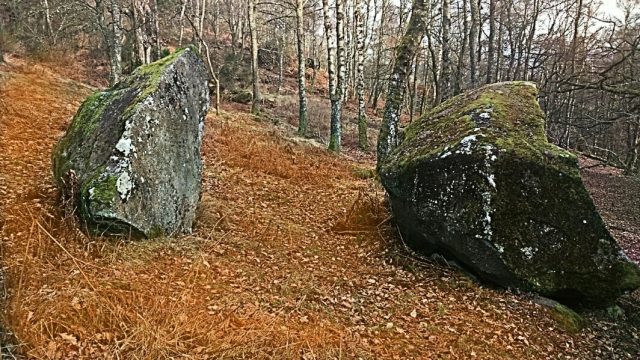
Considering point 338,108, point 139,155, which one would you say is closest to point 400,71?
point 338,108

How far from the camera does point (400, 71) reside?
970 centimetres

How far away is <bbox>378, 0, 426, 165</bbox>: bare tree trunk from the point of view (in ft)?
31.3

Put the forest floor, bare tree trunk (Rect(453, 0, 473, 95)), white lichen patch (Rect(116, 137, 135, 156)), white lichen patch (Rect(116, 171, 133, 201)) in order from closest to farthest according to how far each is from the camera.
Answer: the forest floor → white lichen patch (Rect(116, 171, 133, 201)) → white lichen patch (Rect(116, 137, 135, 156)) → bare tree trunk (Rect(453, 0, 473, 95))

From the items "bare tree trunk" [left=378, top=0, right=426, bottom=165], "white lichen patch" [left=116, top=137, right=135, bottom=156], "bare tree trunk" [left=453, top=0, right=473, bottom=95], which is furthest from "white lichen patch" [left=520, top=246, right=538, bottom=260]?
"bare tree trunk" [left=453, top=0, right=473, bottom=95]

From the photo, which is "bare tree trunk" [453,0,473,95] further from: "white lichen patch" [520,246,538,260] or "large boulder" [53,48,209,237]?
"large boulder" [53,48,209,237]

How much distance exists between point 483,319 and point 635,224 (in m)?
8.86

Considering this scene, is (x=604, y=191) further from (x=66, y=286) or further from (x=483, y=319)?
(x=66, y=286)

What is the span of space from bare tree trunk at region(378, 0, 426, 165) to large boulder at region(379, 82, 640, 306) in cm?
384

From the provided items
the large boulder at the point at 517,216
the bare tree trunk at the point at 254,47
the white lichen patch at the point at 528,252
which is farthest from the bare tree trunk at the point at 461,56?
the white lichen patch at the point at 528,252

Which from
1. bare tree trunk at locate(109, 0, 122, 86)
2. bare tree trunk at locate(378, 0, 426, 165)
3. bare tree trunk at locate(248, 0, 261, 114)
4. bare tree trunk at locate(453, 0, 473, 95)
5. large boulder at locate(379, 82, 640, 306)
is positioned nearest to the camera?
large boulder at locate(379, 82, 640, 306)

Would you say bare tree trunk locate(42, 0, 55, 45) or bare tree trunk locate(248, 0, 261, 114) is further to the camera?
bare tree trunk locate(248, 0, 261, 114)

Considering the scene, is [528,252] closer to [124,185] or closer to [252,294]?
[252,294]

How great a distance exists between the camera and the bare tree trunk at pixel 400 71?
953cm

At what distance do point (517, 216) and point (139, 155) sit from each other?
425 centimetres
